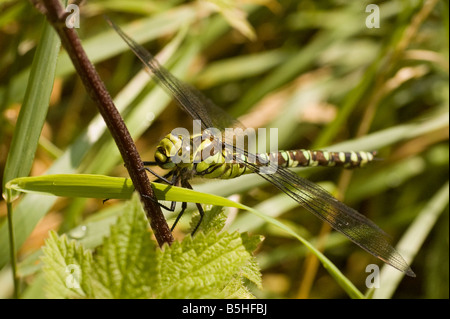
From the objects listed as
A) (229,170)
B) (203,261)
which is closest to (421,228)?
(229,170)

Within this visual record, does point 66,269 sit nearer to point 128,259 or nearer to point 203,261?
point 128,259

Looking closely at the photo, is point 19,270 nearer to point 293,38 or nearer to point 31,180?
point 31,180

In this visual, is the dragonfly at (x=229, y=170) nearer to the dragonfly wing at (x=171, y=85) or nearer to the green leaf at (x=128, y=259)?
the dragonfly wing at (x=171, y=85)

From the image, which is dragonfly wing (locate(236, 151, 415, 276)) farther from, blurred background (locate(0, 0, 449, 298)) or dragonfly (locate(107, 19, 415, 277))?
blurred background (locate(0, 0, 449, 298))

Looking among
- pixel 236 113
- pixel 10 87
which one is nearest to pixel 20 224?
pixel 10 87

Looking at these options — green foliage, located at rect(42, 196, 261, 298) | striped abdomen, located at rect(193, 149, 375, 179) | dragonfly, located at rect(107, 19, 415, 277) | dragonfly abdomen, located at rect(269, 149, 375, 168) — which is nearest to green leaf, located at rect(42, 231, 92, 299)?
green foliage, located at rect(42, 196, 261, 298)

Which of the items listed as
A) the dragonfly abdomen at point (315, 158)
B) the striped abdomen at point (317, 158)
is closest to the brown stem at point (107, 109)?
the striped abdomen at point (317, 158)
